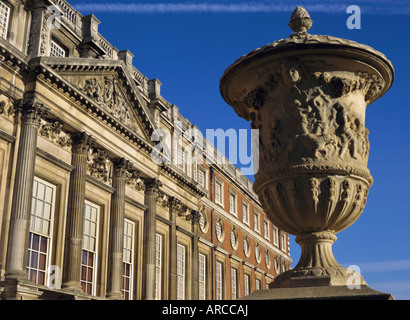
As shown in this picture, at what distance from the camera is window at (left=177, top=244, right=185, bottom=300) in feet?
87.5

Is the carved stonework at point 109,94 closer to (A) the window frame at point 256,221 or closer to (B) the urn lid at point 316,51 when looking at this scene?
(B) the urn lid at point 316,51

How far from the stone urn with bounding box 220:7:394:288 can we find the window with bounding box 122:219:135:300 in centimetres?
1770

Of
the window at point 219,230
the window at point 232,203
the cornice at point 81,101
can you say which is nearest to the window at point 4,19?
the cornice at point 81,101

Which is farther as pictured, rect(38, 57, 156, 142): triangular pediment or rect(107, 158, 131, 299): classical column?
rect(107, 158, 131, 299): classical column

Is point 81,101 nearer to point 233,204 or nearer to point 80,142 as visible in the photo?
point 80,142

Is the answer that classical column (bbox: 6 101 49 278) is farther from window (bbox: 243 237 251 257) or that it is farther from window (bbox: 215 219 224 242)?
window (bbox: 243 237 251 257)

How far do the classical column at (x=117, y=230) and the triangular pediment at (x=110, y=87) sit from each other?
2010 millimetres

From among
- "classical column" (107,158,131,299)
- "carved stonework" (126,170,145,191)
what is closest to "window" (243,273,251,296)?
"carved stonework" (126,170,145,191)

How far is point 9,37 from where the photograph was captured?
1698 cm

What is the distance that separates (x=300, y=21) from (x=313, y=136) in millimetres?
1534

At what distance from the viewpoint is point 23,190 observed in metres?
15.7

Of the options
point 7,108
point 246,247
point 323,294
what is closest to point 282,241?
point 246,247

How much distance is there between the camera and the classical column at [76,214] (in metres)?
17.3
